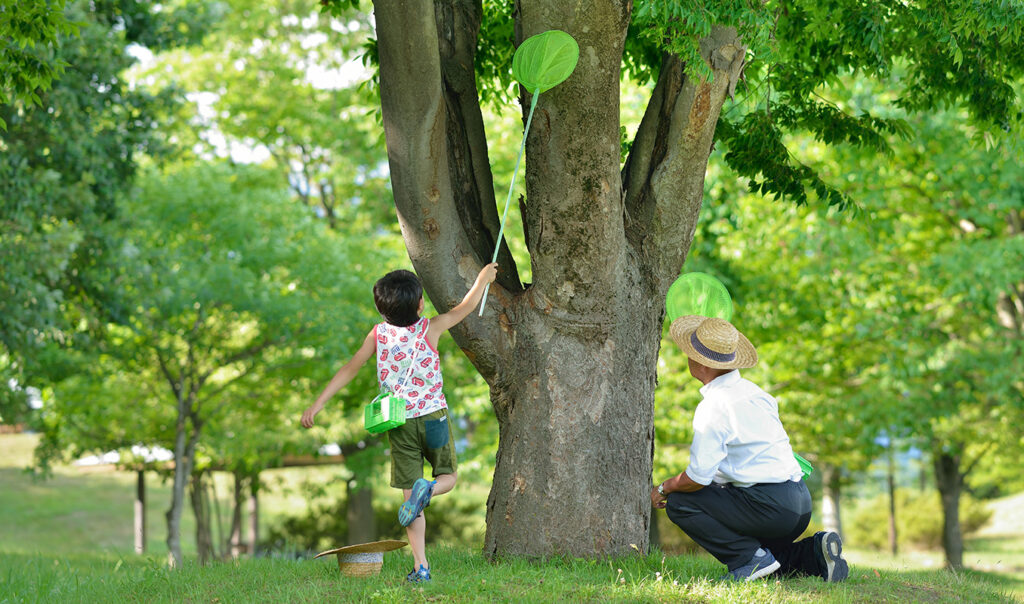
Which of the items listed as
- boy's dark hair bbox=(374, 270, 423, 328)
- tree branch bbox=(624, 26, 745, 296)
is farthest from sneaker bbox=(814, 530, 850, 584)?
boy's dark hair bbox=(374, 270, 423, 328)

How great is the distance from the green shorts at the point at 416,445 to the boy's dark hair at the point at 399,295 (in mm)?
566

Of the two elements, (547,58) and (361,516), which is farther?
(361,516)

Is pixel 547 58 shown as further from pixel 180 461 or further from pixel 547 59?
pixel 180 461

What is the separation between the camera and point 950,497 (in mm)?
18984

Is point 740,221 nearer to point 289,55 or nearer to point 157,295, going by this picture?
point 157,295

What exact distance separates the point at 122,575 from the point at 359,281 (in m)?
9.05

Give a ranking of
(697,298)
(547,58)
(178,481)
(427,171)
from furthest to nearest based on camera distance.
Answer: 1. (178,481)
2. (697,298)
3. (427,171)
4. (547,58)

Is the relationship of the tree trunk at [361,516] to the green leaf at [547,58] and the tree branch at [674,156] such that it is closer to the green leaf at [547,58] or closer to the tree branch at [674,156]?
the tree branch at [674,156]

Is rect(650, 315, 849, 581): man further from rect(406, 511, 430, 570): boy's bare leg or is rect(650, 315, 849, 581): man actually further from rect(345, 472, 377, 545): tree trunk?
rect(345, 472, 377, 545): tree trunk

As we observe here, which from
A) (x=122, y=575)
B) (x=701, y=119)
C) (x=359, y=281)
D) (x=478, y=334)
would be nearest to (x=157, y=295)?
(x=359, y=281)

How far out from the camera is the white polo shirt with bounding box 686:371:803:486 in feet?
14.0

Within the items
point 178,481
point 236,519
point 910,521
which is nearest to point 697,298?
point 178,481

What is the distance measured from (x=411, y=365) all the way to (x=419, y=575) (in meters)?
1.09

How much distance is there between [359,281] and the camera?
1430 cm
